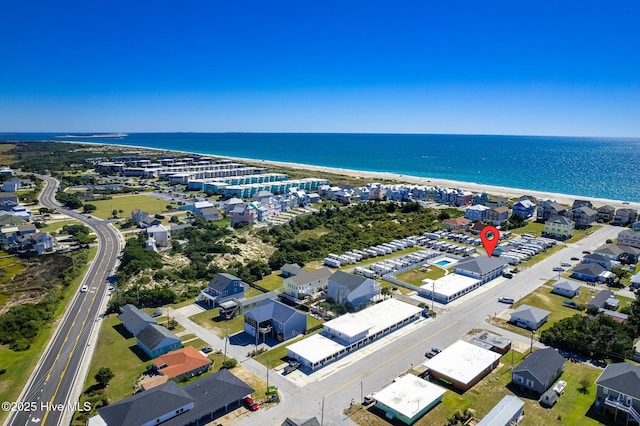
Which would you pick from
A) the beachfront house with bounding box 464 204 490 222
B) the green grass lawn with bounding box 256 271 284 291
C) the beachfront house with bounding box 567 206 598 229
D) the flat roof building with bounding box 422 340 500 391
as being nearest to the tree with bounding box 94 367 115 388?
the green grass lawn with bounding box 256 271 284 291

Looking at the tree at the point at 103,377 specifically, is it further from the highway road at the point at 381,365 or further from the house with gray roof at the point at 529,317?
the house with gray roof at the point at 529,317

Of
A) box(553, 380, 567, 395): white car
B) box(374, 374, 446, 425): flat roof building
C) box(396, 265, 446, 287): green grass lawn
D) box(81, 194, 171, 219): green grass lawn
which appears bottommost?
box(553, 380, 567, 395): white car

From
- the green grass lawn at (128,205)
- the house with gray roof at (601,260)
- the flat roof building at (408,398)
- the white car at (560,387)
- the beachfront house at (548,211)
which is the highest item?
the beachfront house at (548,211)

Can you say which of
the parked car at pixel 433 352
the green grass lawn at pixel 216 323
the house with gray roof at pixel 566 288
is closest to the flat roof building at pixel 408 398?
the parked car at pixel 433 352

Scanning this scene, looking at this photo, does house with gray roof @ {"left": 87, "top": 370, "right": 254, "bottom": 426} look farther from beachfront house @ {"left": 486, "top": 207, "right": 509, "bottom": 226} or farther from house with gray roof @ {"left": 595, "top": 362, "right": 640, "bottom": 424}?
beachfront house @ {"left": 486, "top": 207, "right": 509, "bottom": 226}

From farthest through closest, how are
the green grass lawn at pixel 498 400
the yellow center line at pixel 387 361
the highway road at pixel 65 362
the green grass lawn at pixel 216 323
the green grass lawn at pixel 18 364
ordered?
the green grass lawn at pixel 216 323 → the yellow center line at pixel 387 361 → the green grass lawn at pixel 18 364 → the highway road at pixel 65 362 → the green grass lawn at pixel 498 400

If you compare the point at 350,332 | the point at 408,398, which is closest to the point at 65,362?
the point at 350,332

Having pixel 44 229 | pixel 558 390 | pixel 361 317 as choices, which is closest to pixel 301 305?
pixel 361 317
